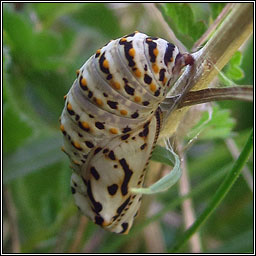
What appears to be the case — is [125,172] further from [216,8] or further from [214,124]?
[216,8]

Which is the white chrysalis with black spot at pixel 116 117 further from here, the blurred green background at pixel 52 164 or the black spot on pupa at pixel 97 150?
the blurred green background at pixel 52 164

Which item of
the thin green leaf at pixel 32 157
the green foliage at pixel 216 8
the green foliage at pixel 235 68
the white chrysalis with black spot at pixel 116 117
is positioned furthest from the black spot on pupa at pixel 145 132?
the thin green leaf at pixel 32 157

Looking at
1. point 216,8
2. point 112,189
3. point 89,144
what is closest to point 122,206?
point 112,189

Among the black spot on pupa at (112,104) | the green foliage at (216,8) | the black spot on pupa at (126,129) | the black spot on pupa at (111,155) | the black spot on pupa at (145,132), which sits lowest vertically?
the black spot on pupa at (111,155)

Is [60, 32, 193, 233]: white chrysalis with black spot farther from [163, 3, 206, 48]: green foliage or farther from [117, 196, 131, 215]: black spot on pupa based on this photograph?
[163, 3, 206, 48]: green foliage

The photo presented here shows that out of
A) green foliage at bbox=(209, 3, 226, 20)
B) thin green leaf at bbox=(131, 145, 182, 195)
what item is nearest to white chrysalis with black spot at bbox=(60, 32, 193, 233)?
thin green leaf at bbox=(131, 145, 182, 195)

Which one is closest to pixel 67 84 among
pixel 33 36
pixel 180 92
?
pixel 33 36

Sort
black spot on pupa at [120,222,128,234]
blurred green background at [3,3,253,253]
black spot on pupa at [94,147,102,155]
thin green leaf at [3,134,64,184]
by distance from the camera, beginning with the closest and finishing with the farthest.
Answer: black spot on pupa at [94,147,102,155], black spot on pupa at [120,222,128,234], blurred green background at [3,3,253,253], thin green leaf at [3,134,64,184]
